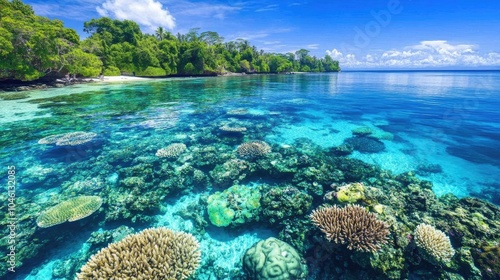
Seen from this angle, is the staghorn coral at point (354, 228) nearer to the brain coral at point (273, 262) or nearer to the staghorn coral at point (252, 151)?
the brain coral at point (273, 262)

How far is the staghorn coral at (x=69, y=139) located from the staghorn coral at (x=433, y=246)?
12584 millimetres

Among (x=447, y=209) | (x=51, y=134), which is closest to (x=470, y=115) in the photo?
(x=447, y=209)

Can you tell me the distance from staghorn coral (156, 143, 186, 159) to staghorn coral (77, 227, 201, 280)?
184 inches

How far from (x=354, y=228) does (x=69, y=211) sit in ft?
22.3

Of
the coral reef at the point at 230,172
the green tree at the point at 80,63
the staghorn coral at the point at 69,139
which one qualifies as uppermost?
the green tree at the point at 80,63

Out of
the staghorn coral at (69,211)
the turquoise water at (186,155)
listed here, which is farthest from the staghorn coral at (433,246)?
the staghorn coral at (69,211)

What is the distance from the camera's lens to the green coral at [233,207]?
508 centimetres

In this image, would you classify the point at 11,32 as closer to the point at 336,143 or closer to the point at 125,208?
the point at 125,208

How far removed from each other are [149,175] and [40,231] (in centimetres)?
284

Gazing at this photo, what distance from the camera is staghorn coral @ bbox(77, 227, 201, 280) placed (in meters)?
3.15

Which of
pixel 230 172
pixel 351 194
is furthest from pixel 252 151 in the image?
pixel 351 194

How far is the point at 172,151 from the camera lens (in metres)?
8.51

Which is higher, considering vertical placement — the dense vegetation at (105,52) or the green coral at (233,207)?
the dense vegetation at (105,52)

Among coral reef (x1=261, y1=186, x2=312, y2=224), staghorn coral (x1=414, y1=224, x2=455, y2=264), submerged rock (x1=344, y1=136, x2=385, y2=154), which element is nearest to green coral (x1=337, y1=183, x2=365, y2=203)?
coral reef (x1=261, y1=186, x2=312, y2=224)
